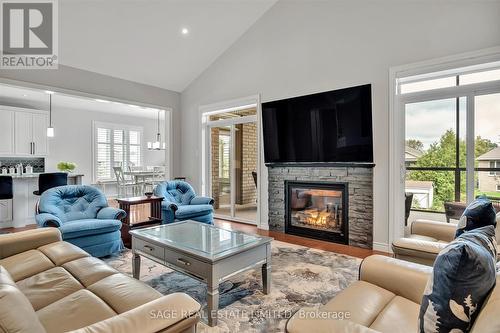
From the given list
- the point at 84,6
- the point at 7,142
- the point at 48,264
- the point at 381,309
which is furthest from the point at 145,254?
the point at 7,142

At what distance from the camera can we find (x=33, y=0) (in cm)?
366

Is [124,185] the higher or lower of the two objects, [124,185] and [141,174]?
the lower

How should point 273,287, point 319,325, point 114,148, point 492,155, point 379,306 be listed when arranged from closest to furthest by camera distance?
point 319,325, point 379,306, point 273,287, point 492,155, point 114,148

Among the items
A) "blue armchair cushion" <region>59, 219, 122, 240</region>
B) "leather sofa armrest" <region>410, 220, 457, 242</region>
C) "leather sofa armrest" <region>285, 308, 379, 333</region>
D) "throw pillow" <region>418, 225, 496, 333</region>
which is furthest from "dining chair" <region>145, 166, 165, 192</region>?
"throw pillow" <region>418, 225, 496, 333</region>

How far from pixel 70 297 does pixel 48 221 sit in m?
1.91

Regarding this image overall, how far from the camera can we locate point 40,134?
6.88 meters

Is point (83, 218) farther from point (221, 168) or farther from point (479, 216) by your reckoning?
point (479, 216)

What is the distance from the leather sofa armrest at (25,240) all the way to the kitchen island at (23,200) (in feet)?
11.3

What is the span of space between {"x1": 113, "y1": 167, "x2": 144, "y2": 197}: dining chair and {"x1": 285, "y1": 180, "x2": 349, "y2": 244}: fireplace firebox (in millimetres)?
5382

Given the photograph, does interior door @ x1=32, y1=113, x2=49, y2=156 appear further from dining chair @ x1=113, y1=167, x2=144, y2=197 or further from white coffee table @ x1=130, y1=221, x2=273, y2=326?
white coffee table @ x1=130, y1=221, x2=273, y2=326

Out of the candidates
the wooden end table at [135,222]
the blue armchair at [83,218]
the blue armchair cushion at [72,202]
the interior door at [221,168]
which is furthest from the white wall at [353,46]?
the blue armchair cushion at [72,202]

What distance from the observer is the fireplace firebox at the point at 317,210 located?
4.10 m

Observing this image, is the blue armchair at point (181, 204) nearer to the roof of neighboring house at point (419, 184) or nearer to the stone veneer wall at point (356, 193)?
the stone veneer wall at point (356, 193)

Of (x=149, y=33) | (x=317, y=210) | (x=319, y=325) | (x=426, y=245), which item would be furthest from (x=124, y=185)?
(x=319, y=325)
